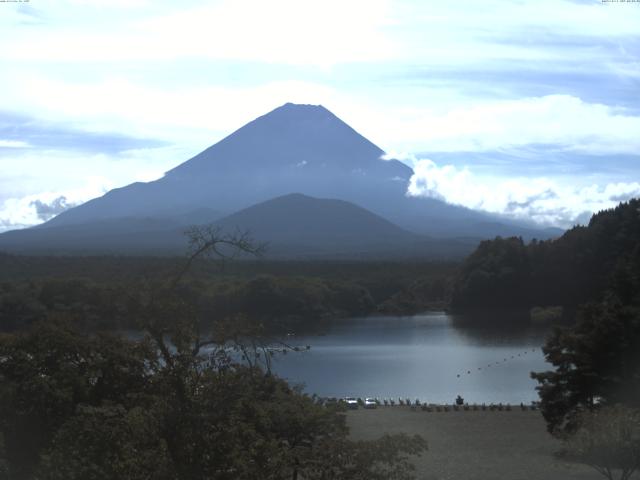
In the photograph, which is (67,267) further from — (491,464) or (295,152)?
(295,152)

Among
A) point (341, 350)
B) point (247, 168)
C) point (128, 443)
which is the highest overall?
point (247, 168)

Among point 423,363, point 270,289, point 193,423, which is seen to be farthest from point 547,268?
point 193,423

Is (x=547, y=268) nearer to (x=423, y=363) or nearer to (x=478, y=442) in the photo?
(x=423, y=363)

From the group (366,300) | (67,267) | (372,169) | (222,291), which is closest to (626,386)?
(222,291)

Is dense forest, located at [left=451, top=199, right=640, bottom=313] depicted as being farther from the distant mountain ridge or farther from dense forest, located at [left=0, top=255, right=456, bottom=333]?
the distant mountain ridge

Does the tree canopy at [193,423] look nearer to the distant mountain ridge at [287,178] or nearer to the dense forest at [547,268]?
the dense forest at [547,268]

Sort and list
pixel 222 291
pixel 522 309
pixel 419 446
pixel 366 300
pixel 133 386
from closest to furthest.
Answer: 1. pixel 419 446
2. pixel 133 386
3. pixel 222 291
4. pixel 522 309
5. pixel 366 300

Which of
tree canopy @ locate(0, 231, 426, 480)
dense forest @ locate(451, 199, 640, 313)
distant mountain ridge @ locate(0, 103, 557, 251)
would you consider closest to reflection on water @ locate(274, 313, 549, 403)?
dense forest @ locate(451, 199, 640, 313)

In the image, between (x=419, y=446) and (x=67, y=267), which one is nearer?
(x=419, y=446)
